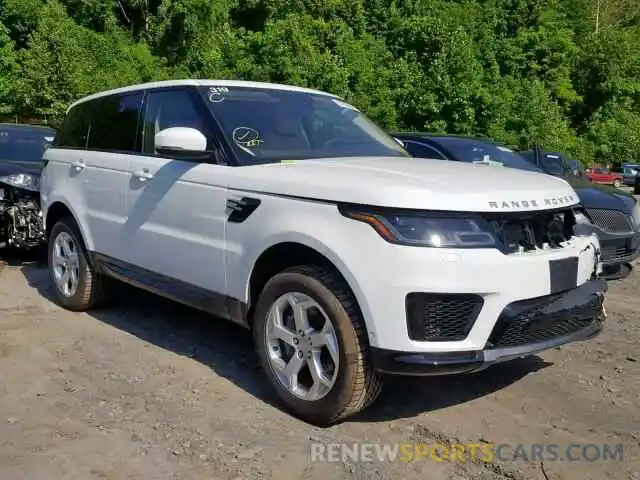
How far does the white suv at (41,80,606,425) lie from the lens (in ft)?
10.2

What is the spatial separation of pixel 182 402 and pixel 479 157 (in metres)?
5.31

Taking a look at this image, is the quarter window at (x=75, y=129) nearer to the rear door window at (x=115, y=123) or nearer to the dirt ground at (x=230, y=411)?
the rear door window at (x=115, y=123)

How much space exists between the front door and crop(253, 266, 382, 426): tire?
59 centimetres

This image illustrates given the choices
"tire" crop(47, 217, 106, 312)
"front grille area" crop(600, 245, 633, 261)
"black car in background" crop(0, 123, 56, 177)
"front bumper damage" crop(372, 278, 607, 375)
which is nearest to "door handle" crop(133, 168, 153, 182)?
"tire" crop(47, 217, 106, 312)

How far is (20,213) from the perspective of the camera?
23.0 ft

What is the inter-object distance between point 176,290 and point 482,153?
4.95 m

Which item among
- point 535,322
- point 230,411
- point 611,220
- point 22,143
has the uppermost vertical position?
point 22,143

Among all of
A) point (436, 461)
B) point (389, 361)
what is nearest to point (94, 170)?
point (389, 361)

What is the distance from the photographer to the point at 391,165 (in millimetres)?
3785

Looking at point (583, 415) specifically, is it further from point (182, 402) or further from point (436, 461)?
point (182, 402)

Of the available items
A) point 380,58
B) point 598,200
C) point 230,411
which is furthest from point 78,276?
point 380,58

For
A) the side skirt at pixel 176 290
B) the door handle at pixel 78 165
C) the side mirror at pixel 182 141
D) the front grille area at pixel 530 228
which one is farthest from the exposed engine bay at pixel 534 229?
the door handle at pixel 78 165

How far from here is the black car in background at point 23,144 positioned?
26.5 ft

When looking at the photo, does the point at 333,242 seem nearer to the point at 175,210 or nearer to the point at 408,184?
the point at 408,184
